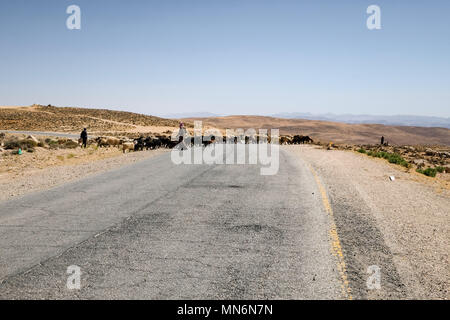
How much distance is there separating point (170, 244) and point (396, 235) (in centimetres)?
413

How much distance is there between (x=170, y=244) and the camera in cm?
605

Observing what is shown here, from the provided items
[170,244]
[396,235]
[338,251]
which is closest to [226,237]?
[170,244]

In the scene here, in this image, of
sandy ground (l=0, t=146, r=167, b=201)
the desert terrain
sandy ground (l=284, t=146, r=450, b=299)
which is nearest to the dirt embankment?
sandy ground (l=0, t=146, r=167, b=201)

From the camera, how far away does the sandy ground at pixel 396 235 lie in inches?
181

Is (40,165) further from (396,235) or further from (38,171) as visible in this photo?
(396,235)

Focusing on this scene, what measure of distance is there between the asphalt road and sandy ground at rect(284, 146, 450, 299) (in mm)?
470

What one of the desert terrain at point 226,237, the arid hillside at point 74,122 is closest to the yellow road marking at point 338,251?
the desert terrain at point 226,237

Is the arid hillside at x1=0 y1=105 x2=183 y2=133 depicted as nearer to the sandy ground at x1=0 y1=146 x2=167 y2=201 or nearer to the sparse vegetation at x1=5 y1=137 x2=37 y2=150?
the sparse vegetation at x1=5 y1=137 x2=37 y2=150

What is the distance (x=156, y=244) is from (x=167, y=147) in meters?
22.6

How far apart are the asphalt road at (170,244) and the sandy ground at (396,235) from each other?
47 cm

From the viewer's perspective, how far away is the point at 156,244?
6055mm

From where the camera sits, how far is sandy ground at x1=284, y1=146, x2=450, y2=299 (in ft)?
15.0
